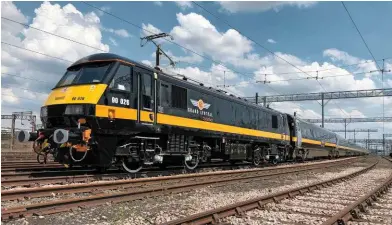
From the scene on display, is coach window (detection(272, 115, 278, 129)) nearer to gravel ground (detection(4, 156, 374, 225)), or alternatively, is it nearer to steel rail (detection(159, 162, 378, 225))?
gravel ground (detection(4, 156, 374, 225))

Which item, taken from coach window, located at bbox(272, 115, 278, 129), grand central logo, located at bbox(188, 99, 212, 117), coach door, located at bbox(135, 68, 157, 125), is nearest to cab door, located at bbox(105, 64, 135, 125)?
coach door, located at bbox(135, 68, 157, 125)

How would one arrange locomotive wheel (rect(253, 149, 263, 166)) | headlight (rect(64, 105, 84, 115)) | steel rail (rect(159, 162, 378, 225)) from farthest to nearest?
1. locomotive wheel (rect(253, 149, 263, 166))
2. headlight (rect(64, 105, 84, 115))
3. steel rail (rect(159, 162, 378, 225))

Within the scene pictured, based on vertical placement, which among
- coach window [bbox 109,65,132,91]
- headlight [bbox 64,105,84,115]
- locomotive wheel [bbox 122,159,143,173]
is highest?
coach window [bbox 109,65,132,91]

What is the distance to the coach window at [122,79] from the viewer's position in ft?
38.4

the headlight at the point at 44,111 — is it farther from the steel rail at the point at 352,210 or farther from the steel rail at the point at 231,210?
the steel rail at the point at 352,210

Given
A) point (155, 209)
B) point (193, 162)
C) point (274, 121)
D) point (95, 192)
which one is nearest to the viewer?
point (155, 209)

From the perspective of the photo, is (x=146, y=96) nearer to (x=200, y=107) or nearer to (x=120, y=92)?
(x=120, y=92)

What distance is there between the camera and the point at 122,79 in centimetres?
1202

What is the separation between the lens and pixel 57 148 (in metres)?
11.1

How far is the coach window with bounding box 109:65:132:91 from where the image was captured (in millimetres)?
11695

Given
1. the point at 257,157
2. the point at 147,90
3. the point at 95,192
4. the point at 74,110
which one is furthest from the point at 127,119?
the point at 257,157

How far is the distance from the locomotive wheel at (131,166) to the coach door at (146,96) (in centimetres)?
157

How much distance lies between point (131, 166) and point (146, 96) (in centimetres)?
257

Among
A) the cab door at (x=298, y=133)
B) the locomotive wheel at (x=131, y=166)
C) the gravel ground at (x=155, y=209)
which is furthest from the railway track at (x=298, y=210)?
the cab door at (x=298, y=133)
